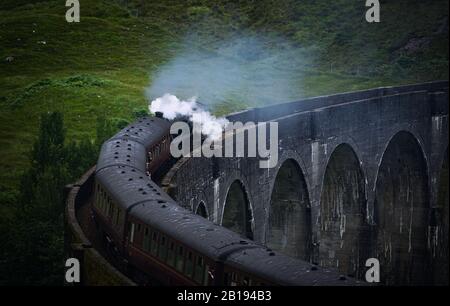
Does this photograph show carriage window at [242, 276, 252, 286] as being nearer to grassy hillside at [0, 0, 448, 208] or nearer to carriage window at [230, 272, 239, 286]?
carriage window at [230, 272, 239, 286]

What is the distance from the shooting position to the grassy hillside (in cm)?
7112

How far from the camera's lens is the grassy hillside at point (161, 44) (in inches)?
2800

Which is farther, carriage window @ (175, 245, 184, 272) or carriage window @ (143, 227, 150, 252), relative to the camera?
carriage window @ (143, 227, 150, 252)

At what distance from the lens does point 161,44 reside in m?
90.1

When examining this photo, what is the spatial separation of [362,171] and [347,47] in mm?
41825

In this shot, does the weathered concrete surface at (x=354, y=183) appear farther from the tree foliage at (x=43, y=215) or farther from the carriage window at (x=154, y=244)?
the carriage window at (x=154, y=244)

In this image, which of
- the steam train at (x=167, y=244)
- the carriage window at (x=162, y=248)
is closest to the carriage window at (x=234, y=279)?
the steam train at (x=167, y=244)

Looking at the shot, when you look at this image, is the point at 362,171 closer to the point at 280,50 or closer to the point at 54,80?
the point at 54,80

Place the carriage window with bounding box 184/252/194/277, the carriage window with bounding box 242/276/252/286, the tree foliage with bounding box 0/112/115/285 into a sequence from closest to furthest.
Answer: the carriage window with bounding box 242/276/252/286
the carriage window with bounding box 184/252/194/277
the tree foliage with bounding box 0/112/115/285

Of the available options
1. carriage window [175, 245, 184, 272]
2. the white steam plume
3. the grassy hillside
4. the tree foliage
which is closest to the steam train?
carriage window [175, 245, 184, 272]

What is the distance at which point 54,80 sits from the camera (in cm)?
7462

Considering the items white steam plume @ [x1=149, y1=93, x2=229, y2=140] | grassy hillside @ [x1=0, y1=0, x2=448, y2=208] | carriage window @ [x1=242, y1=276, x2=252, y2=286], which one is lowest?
carriage window @ [x1=242, y1=276, x2=252, y2=286]

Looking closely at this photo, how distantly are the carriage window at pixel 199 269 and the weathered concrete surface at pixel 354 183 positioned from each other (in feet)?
30.6
